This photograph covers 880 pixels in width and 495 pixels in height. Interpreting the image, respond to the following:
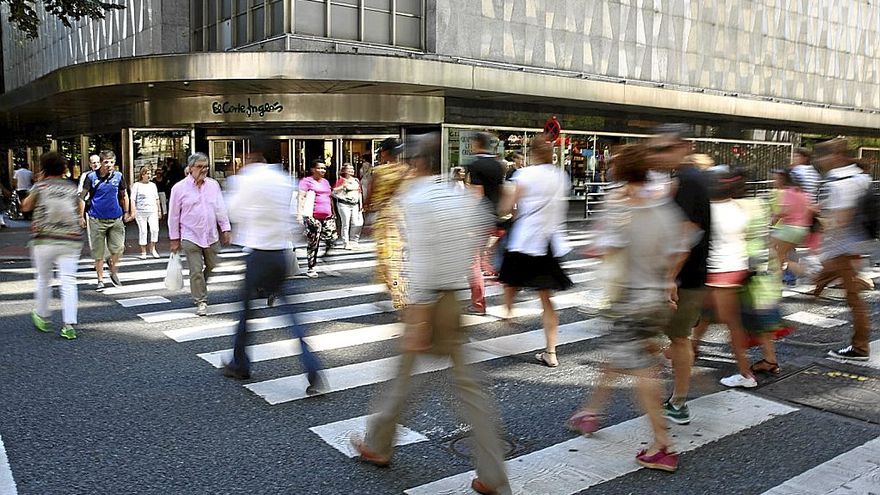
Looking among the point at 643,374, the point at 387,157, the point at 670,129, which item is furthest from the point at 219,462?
the point at 387,157

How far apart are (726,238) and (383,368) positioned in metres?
2.95

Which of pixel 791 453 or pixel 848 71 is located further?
pixel 848 71

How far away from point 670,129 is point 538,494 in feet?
7.19

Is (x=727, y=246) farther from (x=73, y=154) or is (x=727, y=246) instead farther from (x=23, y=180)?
(x=73, y=154)

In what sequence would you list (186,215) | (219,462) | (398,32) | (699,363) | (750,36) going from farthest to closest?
(750,36)
(398,32)
(186,215)
(699,363)
(219,462)

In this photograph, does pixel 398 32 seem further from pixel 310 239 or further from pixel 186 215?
pixel 186 215

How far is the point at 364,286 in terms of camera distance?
34.6 ft

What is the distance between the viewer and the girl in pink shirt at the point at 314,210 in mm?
11344

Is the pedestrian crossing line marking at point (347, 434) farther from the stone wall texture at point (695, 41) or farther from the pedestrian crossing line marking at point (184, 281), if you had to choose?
the stone wall texture at point (695, 41)

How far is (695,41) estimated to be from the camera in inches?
1186

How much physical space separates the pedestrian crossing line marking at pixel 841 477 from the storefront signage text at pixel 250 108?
19.1 metres

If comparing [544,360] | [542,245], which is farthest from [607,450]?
[542,245]

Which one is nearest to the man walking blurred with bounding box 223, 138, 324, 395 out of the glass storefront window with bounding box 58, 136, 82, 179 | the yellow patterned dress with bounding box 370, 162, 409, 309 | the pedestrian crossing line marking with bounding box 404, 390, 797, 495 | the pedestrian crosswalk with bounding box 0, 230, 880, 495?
the pedestrian crosswalk with bounding box 0, 230, 880, 495

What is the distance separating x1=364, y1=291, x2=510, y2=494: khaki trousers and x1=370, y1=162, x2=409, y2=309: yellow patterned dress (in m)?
3.21
